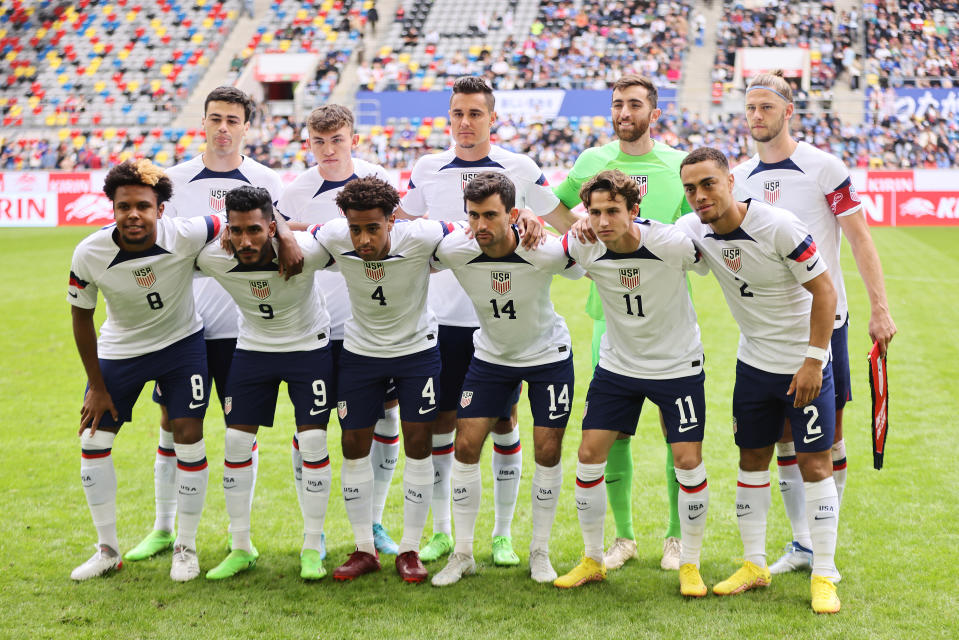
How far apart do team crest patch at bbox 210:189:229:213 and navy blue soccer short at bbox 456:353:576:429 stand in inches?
74.6

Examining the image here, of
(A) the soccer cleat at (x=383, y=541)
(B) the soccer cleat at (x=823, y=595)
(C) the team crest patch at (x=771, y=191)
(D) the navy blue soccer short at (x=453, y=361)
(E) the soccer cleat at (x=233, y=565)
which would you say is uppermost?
(C) the team crest patch at (x=771, y=191)

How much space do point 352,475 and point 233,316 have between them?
1277 mm

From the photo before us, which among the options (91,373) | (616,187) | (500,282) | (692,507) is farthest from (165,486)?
(616,187)

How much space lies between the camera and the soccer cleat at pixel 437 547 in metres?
5.21

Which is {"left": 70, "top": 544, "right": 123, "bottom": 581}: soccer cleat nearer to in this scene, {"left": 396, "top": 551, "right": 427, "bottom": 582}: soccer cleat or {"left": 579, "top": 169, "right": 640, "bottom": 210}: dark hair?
{"left": 396, "top": 551, "right": 427, "bottom": 582}: soccer cleat

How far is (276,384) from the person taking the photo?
4.94m

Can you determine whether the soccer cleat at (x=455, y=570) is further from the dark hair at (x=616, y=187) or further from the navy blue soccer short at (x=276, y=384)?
the dark hair at (x=616, y=187)

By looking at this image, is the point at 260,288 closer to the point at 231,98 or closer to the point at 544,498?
the point at 231,98

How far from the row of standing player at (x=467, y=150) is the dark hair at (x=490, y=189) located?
0.71 metres

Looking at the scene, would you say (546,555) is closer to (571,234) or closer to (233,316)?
(571,234)

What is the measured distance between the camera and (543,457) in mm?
4742

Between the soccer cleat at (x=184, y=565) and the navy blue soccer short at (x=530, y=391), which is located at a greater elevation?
the navy blue soccer short at (x=530, y=391)

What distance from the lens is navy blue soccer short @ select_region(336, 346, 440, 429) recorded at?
4844 millimetres

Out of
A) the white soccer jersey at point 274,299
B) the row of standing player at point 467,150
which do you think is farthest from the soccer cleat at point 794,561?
the white soccer jersey at point 274,299
